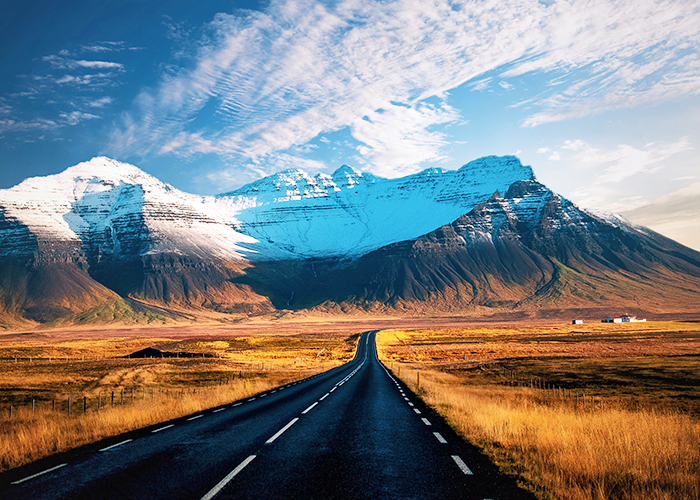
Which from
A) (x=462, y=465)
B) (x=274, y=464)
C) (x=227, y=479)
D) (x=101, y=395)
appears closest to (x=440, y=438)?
(x=462, y=465)

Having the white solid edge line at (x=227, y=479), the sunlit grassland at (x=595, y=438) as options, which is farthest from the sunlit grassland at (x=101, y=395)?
the sunlit grassland at (x=595, y=438)

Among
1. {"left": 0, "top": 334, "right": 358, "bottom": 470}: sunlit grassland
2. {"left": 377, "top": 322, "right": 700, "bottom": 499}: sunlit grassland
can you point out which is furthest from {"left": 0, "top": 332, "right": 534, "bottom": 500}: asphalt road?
{"left": 0, "top": 334, "right": 358, "bottom": 470}: sunlit grassland

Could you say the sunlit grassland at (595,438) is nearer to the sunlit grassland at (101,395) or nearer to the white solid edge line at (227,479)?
the white solid edge line at (227,479)

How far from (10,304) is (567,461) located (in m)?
238

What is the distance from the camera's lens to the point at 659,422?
44.4 ft

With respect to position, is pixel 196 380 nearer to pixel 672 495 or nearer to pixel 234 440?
pixel 234 440

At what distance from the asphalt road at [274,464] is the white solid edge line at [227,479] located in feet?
0.06

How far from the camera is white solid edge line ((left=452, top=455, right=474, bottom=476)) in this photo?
8273 mm

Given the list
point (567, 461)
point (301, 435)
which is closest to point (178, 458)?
point (301, 435)

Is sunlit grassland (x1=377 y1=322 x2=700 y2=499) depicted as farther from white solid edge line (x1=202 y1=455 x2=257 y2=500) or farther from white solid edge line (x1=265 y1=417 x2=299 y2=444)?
white solid edge line (x1=202 y1=455 x2=257 y2=500)

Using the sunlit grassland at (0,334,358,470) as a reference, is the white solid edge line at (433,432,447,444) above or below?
above

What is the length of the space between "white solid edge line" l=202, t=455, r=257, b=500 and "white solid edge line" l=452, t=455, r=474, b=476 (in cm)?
395

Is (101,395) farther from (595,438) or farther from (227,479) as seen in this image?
(595,438)

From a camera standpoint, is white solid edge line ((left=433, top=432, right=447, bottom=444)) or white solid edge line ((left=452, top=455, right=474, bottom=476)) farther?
white solid edge line ((left=433, top=432, right=447, bottom=444))
